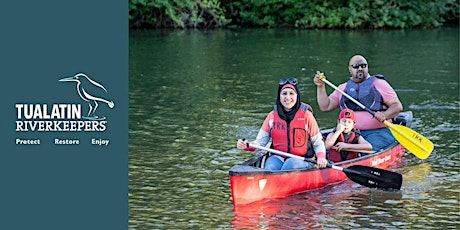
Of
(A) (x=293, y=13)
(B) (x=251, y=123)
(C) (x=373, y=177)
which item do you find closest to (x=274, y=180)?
(C) (x=373, y=177)

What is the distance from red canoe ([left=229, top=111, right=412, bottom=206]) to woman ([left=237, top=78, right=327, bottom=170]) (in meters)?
0.13

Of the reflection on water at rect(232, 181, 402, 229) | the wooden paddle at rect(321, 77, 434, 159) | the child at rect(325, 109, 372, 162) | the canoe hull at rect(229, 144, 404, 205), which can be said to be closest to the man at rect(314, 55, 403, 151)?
the wooden paddle at rect(321, 77, 434, 159)

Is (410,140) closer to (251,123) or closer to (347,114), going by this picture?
(347,114)

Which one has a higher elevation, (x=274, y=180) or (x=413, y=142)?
(x=413, y=142)

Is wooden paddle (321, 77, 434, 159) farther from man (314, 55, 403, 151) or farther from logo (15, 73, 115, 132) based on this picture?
logo (15, 73, 115, 132)

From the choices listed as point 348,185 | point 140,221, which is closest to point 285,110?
point 348,185

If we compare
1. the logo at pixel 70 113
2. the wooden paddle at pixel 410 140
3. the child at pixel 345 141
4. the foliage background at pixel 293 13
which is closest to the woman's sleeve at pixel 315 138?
the child at pixel 345 141

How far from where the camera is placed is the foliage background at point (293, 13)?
33.2 m

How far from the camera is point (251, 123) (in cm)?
1462

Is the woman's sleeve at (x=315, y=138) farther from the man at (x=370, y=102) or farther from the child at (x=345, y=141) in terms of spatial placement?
the man at (x=370, y=102)

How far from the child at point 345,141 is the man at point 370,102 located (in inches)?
29.3

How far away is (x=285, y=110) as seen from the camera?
10.5 metres

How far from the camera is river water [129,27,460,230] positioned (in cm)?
986

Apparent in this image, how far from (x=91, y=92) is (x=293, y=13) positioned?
27.7m
